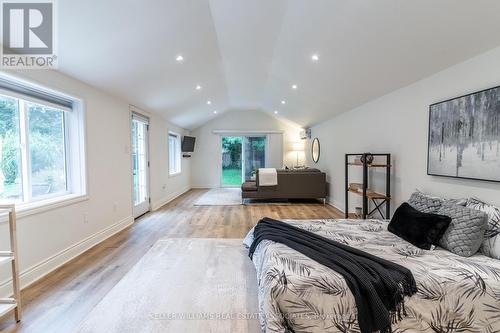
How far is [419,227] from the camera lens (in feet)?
7.01

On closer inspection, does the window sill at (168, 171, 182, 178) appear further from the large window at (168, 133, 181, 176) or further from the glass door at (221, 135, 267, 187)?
the glass door at (221, 135, 267, 187)

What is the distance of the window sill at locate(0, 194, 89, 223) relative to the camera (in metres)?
2.27

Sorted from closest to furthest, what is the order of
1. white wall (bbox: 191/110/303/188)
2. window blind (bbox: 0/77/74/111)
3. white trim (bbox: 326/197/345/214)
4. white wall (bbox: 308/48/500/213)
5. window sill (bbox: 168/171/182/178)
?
white wall (bbox: 308/48/500/213), window blind (bbox: 0/77/74/111), white trim (bbox: 326/197/345/214), window sill (bbox: 168/171/182/178), white wall (bbox: 191/110/303/188)

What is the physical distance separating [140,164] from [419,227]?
185 inches

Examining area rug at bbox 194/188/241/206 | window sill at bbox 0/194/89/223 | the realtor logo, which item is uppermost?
the realtor logo

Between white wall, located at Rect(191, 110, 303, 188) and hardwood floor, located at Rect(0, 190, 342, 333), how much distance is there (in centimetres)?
318

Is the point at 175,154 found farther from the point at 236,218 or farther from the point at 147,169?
the point at 236,218

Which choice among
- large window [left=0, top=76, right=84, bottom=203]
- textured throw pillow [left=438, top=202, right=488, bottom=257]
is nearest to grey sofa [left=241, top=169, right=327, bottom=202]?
large window [left=0, top=76, right=84, bottom=203]

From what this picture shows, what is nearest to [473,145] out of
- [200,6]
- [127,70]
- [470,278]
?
[470,278]

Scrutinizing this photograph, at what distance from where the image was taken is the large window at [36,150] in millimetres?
2318

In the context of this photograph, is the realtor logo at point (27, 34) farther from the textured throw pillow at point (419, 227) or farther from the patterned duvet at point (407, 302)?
the textured throw pillow at point (419, 227)

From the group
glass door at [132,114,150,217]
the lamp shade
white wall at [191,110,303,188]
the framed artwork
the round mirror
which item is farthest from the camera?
white wall at [191,110,303,188]

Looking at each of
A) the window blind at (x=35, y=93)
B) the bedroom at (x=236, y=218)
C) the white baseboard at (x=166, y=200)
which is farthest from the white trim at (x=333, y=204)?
the window blind at (x=35, y=93)

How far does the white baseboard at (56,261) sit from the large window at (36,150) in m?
0.64
